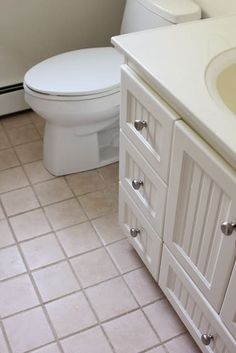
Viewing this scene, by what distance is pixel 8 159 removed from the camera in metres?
2.06

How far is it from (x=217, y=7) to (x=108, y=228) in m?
0.89

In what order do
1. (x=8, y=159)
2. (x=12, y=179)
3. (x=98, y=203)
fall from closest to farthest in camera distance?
(x=98, y=203) < (x=12, y=179) < (x=8, y=159)

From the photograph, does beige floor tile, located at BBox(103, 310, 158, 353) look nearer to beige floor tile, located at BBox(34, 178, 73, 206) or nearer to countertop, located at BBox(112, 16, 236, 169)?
beige floor tile, located at BBox(34, 178, 73, 206)

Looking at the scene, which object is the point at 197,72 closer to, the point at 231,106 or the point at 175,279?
the point at 231,106

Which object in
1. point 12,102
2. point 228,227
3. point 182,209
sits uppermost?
point 228,227

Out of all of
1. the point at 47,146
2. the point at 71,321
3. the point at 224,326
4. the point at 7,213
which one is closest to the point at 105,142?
the point at 47,146

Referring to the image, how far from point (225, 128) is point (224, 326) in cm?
49

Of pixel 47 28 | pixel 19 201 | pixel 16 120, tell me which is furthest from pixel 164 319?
pixel 47 28

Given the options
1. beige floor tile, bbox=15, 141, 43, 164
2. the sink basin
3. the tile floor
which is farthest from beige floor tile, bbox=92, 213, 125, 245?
the sink basin

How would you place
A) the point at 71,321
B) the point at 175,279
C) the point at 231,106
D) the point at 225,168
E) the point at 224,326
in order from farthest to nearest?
the point at 71,321 → the point at 175,279 → the point at 231,106 → the point at 224,326 → the point at 225,168

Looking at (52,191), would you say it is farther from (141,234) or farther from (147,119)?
(147,119)

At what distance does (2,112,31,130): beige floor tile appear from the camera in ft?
7.47

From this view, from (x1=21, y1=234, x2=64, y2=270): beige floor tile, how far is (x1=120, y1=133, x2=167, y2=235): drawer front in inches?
15.2

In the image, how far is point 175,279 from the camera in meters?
1.33
